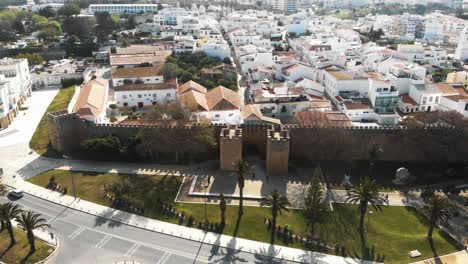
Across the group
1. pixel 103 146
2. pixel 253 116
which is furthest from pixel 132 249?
pixel 253 116

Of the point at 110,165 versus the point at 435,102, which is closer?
the point at 110,165

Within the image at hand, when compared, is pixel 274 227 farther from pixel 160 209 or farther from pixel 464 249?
pixel 464 249

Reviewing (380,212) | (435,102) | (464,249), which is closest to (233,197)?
(380,212)

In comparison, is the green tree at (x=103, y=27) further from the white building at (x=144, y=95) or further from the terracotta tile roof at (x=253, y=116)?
the terracotta tile roof at (x=253, y=116)

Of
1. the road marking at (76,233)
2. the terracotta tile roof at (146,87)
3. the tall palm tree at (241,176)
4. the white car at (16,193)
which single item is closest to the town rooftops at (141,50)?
the terracotta tile roof at (146,87)

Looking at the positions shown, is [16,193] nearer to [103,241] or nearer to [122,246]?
[103,241]

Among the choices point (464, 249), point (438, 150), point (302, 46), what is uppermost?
point (302, 46)

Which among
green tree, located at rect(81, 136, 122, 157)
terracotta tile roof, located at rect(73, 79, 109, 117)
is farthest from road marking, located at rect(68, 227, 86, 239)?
terracotta tile roof, located at rect(73, 79, 109, 117)
